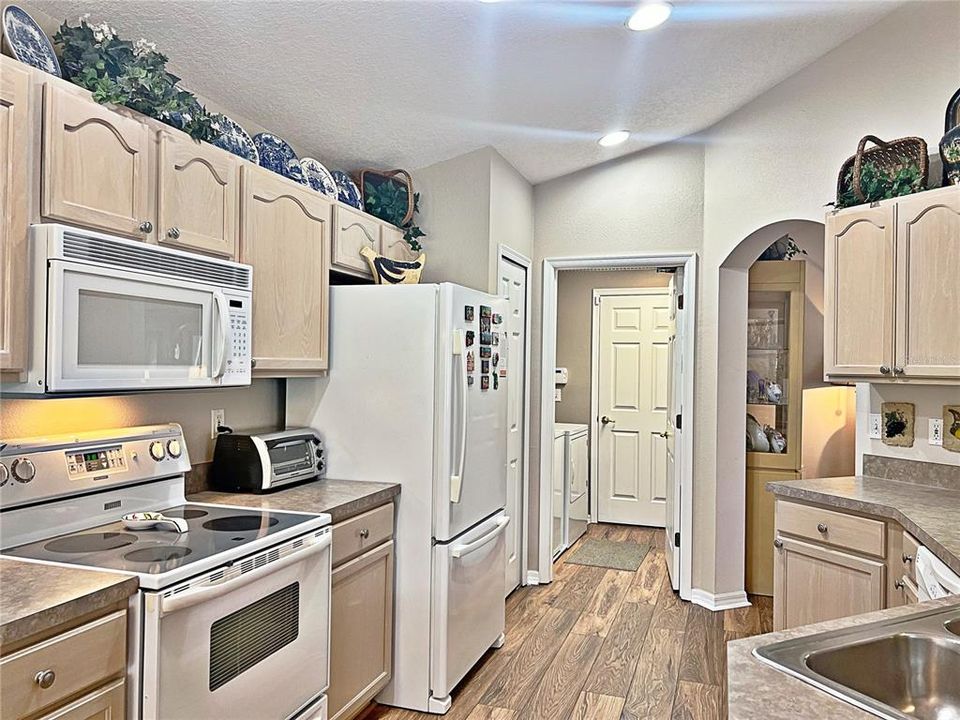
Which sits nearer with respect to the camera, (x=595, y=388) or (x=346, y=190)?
(x=346, y=190)

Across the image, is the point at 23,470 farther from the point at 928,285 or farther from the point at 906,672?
the point at 928,285

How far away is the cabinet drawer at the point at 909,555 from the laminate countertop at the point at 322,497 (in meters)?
1.85

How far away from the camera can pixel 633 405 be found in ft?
20.4

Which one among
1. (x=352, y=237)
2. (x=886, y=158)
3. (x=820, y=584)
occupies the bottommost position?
(x=820, y=584)

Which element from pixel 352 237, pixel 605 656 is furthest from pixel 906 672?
pixel 352 237

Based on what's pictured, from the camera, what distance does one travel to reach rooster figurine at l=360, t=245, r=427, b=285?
132 inches

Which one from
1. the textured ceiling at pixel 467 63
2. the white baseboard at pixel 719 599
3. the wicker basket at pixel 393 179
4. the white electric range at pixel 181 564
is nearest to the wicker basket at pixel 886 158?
the textured ceiling at pixel 467 63

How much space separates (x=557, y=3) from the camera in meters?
2.48

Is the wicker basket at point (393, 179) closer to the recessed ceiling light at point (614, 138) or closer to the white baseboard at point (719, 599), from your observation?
the recessed ceiling light at point (614, 138)

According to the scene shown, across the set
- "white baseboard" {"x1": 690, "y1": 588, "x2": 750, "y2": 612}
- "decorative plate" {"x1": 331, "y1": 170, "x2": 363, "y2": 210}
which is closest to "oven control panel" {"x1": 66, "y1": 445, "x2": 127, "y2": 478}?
"decorative plate" {"x1": 331, "y1": 170, "x2": 363, "y2": 210}

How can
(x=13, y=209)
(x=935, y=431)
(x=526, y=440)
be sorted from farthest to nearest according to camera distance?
(x=526, y=440) < (x=935, y=431) < (x=13, y=209)

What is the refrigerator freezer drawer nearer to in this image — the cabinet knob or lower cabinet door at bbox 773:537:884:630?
lower cabinet door at bbox 773:537:884:630

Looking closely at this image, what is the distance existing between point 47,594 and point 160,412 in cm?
110

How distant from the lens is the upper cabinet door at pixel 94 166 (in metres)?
1.82
